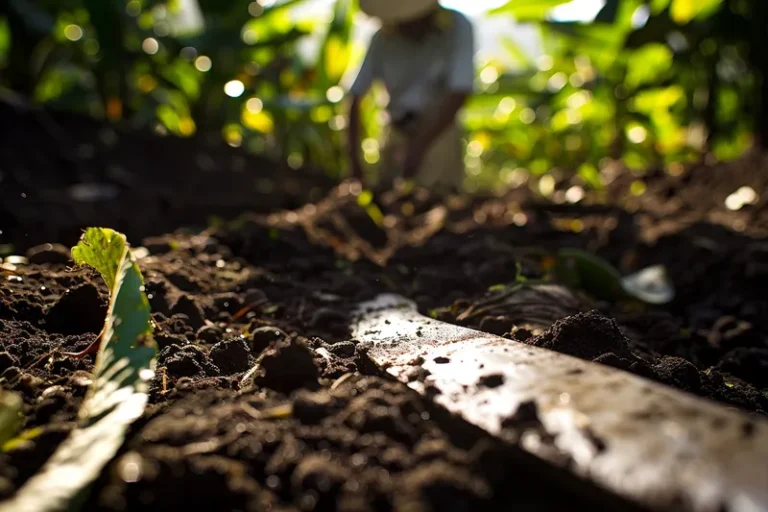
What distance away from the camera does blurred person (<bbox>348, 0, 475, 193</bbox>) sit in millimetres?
3131

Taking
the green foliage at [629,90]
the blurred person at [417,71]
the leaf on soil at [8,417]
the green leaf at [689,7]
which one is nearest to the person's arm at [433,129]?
the blurred person at [417,71]

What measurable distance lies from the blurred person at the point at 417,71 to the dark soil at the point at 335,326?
0.62 metres

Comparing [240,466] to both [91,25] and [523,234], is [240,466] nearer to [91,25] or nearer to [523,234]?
[523,234]

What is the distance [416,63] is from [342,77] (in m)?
1.27

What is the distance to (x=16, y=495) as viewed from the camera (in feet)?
1.96

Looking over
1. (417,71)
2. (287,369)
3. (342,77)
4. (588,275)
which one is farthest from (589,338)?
(342,77)

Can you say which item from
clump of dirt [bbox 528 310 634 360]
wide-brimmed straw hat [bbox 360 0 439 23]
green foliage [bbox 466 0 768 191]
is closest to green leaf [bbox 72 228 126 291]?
clump of dirt [bbox 528 310 634 360]

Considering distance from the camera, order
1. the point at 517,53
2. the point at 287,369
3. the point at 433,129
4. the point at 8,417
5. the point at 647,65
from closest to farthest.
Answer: the point at 8,417, the point at 287,369, the point at 433,129, the point at 647,65, the point at 517,53

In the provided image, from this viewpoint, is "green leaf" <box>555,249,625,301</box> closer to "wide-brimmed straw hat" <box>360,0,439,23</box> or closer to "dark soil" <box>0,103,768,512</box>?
"dark soil" <box>0,103,768,512</box>

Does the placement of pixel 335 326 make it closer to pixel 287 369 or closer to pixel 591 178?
pixel 287 369

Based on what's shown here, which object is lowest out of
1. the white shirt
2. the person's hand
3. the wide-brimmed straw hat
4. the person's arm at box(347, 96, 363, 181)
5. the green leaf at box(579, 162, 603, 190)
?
the green leaf at box(579, 162, 603, 190)

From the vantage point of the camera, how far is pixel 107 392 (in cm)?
74

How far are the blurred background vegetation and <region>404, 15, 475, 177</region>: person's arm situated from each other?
1.49ft

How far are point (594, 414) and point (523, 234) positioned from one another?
161 centimetres
